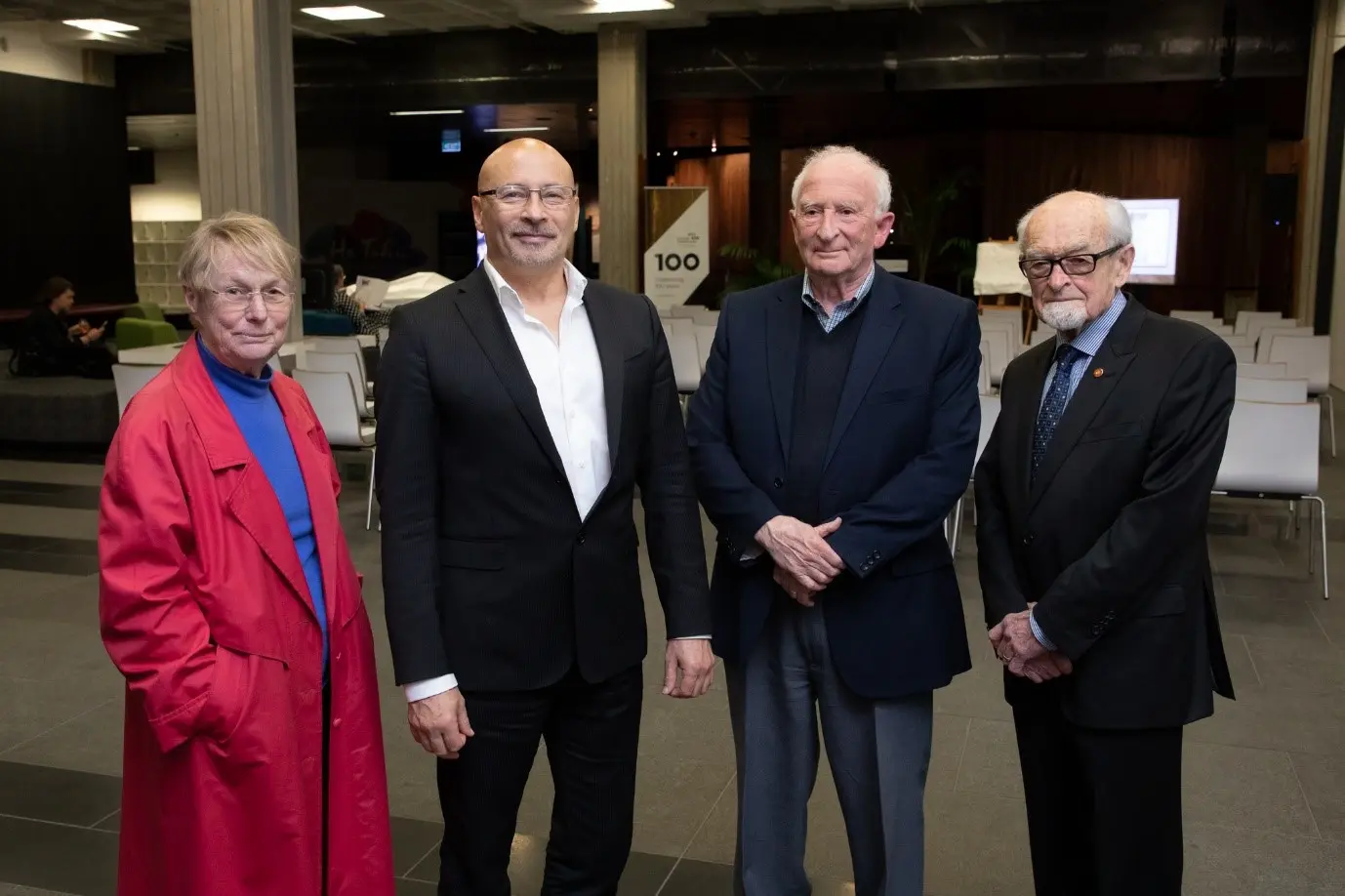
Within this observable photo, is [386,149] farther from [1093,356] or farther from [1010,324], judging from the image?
[1093,356]

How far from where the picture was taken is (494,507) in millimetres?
2162

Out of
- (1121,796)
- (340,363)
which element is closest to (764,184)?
(340,363)

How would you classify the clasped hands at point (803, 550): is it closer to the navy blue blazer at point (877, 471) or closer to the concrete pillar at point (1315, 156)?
the navy blue blazer at point (877, 471)

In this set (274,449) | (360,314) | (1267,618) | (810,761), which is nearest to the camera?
(274,449)

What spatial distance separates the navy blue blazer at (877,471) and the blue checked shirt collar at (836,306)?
0.02 metres

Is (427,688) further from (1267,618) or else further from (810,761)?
(1267,618)

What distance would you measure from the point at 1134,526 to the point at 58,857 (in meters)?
2.75

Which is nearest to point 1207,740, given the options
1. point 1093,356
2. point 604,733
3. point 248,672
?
point 1093,356

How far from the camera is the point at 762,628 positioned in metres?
2.44

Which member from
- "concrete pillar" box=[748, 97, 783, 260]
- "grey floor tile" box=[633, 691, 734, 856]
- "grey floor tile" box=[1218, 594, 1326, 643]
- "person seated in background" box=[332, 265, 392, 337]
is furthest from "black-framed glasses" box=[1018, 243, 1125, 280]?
"concrete pillar" box=[748, 97, 783, 260]

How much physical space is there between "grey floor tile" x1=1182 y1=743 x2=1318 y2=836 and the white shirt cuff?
7.44ft

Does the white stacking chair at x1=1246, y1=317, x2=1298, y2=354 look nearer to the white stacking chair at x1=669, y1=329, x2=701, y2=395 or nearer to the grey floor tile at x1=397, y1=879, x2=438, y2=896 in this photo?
the white stacking chair at x1=669, y1=329, x2=701, y2=395

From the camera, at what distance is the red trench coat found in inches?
74.9

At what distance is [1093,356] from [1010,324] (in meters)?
7.47
